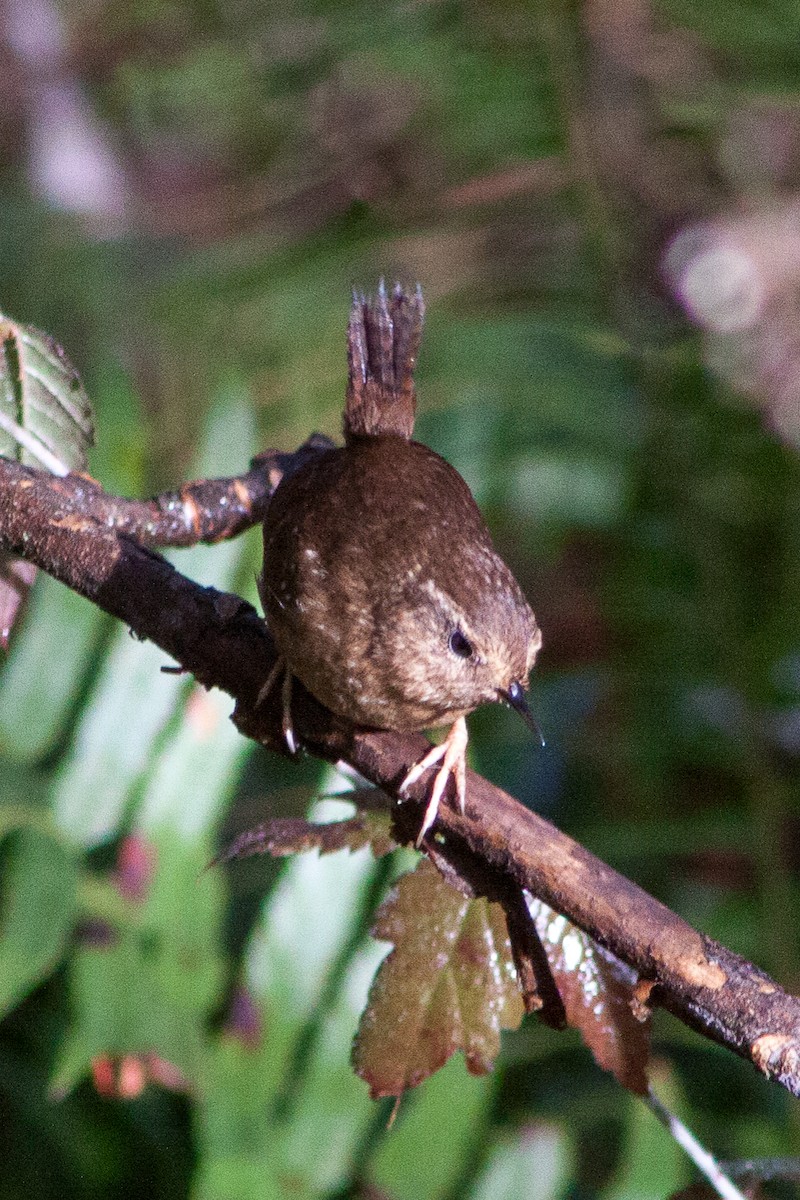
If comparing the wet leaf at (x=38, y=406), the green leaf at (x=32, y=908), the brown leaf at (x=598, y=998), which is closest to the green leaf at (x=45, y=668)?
the green leaf at (x=32, y=908)

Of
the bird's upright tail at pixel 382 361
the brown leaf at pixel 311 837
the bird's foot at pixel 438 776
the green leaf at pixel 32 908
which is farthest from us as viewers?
the green leaf at pixel 32 908

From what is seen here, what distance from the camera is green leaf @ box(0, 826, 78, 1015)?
2.07 metres

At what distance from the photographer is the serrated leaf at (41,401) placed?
1552mm

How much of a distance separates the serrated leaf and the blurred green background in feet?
2.92

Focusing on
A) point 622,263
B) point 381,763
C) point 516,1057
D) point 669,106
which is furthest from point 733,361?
point 381,763

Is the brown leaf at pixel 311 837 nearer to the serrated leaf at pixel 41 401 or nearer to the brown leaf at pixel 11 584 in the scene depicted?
the brown leaf at pixel 11 584

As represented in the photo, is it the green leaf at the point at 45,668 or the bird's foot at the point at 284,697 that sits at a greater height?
the green leaf at the point at 45,668

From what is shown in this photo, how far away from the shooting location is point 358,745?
57.1 inches

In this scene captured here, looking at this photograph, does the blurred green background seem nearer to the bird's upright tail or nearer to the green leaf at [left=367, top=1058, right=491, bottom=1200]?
the green leaf at [left=367, top=1058, right=491, bottom=1200]

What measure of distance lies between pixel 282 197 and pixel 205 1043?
144 inches

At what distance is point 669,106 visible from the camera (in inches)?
157

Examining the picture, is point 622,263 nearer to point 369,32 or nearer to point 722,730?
point 369,32

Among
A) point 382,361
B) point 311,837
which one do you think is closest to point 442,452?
point 382,361

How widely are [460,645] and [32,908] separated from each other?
92cm
